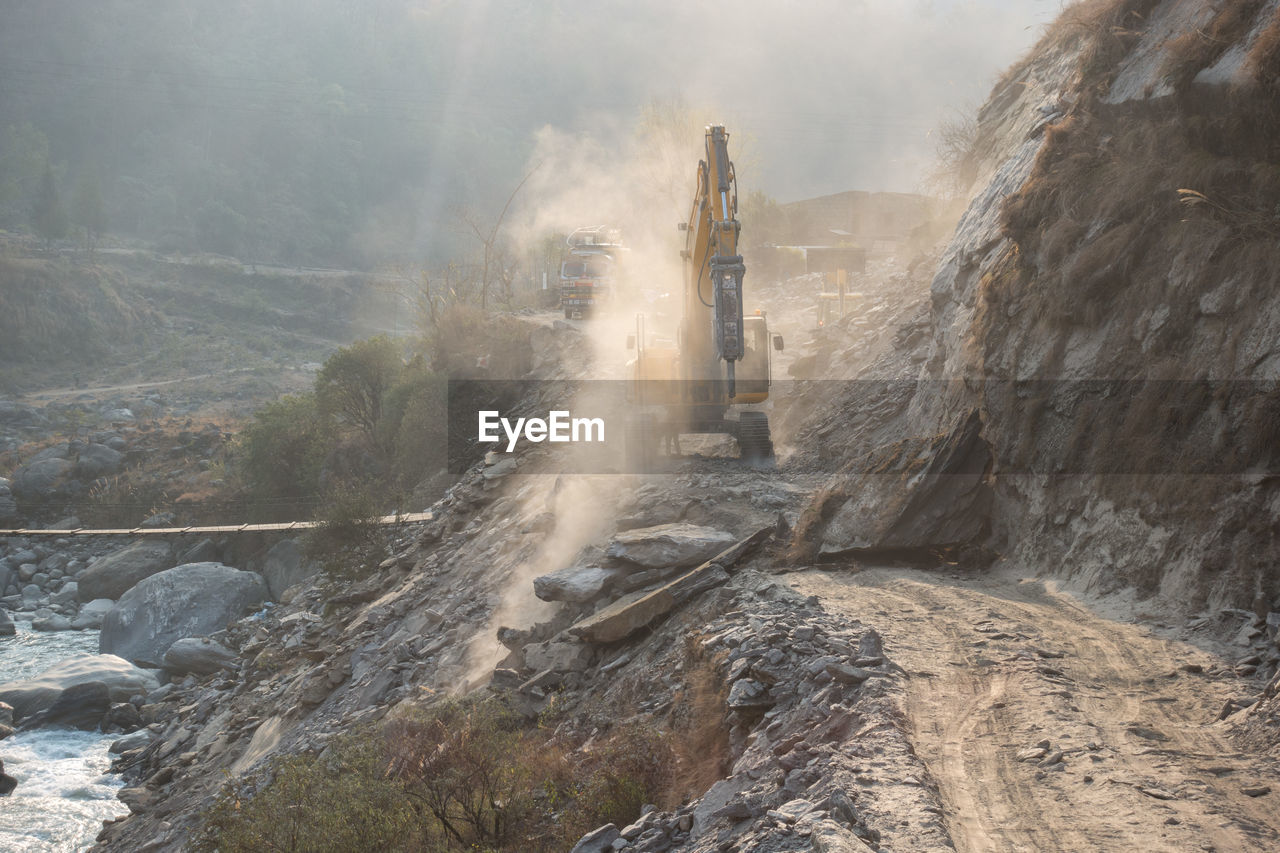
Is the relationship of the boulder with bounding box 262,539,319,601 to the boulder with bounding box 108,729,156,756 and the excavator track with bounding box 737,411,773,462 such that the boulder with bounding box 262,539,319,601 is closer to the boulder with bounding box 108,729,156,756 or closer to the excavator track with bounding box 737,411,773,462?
the boulder with bounding box 108,729,156,756

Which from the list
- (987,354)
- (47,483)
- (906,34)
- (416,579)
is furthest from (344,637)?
(906,34)

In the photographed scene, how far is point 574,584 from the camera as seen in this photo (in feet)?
40.9

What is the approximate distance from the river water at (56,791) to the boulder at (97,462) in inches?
936

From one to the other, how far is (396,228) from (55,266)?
6902cm

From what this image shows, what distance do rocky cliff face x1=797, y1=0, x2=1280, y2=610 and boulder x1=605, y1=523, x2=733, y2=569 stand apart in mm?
1201

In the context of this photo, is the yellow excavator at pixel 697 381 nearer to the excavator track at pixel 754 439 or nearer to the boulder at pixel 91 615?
the excavator track at pixel 754 439

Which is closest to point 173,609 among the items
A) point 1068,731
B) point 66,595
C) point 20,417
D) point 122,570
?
point 122,570

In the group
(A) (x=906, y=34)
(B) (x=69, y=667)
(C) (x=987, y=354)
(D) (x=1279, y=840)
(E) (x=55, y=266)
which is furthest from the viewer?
(A) (x=906, y=34)

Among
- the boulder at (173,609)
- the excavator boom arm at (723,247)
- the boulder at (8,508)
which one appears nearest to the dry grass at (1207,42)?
the excavator boom arm at (723,247)

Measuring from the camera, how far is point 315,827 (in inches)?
330

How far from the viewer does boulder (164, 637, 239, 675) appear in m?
23.3

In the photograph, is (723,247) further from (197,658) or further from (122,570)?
(122,570)

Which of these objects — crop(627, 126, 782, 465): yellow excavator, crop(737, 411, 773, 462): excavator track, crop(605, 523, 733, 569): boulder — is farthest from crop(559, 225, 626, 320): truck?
crop(605, 523, 733, 569): boulder

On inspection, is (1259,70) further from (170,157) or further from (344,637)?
(170,157)
